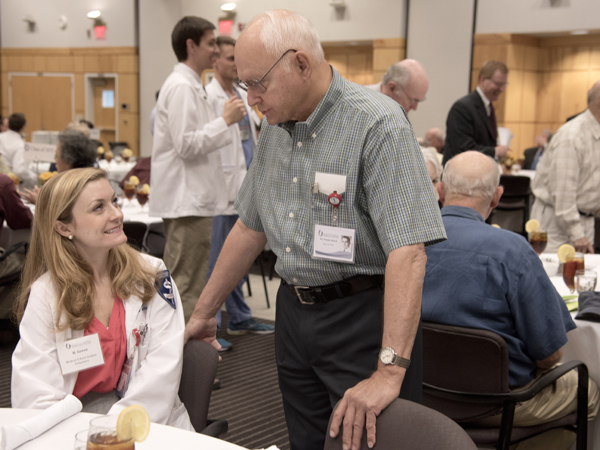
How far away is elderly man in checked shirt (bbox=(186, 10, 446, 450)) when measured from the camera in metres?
1.39

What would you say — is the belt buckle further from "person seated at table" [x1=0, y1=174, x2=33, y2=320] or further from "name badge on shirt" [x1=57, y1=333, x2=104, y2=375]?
"person seated at table" [x1=0, y1=174, x2=33, y2=320]

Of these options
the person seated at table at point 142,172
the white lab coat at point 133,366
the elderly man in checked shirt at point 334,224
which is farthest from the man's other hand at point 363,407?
the person seated at table at point 142,172

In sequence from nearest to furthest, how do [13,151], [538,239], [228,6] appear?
[538,239] < [13,151] < [228,6]

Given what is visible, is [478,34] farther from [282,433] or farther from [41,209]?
[41,209]

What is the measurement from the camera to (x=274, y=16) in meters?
1.46

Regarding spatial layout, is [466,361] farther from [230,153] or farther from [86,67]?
[86,67]

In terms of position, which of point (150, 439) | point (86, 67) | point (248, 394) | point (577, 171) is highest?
point (86, 67)

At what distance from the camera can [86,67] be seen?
43.4 feet

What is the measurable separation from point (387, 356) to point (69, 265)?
102cm

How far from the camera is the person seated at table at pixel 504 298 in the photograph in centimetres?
196

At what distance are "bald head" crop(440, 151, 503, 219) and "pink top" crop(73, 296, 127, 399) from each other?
4.04 feet

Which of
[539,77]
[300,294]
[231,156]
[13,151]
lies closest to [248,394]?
[231,156]

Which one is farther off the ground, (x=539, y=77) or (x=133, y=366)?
(x=539, y=77)

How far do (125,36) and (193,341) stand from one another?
12007 millimetres
